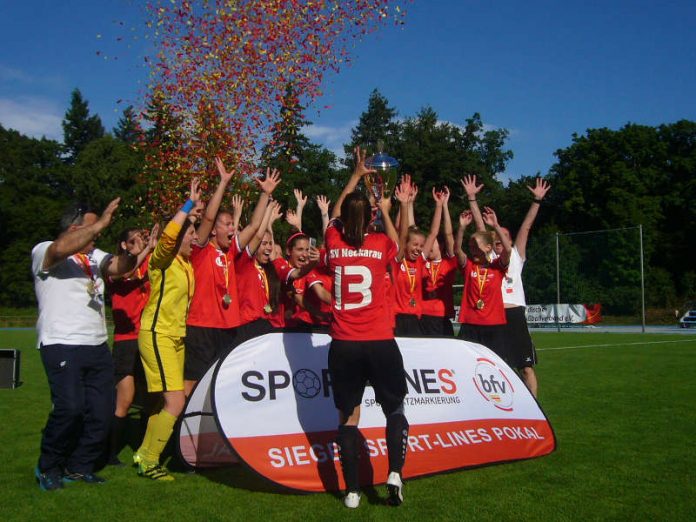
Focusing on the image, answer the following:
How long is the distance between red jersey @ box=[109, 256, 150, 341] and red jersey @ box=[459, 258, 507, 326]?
3709 millimetres

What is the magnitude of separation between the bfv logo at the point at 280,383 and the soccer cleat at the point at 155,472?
3.75 ft

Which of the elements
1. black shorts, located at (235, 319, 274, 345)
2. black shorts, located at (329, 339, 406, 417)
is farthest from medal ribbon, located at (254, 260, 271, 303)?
black shorts, located at (329, 339, 406, 417)

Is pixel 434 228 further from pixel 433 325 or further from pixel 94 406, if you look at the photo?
pixel 94 406

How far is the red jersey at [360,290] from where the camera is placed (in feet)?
17.2

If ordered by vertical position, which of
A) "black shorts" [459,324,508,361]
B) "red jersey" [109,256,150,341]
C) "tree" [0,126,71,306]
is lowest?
"black shorts" [459,324,508,361]

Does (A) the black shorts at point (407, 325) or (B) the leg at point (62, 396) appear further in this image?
(A) the black shorts at point (407, 325)

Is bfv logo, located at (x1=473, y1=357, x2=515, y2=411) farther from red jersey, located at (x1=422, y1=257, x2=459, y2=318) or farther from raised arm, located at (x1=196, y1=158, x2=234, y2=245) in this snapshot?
raised arm, located at (x1=196, y1=158, x2=234, y2=245)

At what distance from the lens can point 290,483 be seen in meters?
5.56

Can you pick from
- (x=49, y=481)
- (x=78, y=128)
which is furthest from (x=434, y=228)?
(x=78, y=128)

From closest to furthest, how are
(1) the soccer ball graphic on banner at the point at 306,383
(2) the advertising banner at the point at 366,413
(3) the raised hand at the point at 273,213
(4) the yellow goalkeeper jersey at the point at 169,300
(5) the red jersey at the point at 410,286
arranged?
(2) the advertising banner at the point at 366,413, (1) the soccer ball graphic on banner at the point at 306,383, (4) the yellow goalkeeper jersey at the point at 169,300, (3) the raised hand at the point at 273,213, (5) the red jersey at the point at 410,286

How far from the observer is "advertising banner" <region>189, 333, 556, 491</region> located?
572 centimetres

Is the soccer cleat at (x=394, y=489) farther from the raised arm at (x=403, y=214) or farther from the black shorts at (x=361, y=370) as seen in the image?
the raised arm at (x=403, y=214)

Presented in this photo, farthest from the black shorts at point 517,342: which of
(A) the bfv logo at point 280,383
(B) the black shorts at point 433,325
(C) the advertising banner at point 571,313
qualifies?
(C) the advertising banner at point 571,313

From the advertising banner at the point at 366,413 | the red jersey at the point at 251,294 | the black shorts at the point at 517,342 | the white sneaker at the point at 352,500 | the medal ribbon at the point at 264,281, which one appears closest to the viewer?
the white sneaker at the point at 352,500
